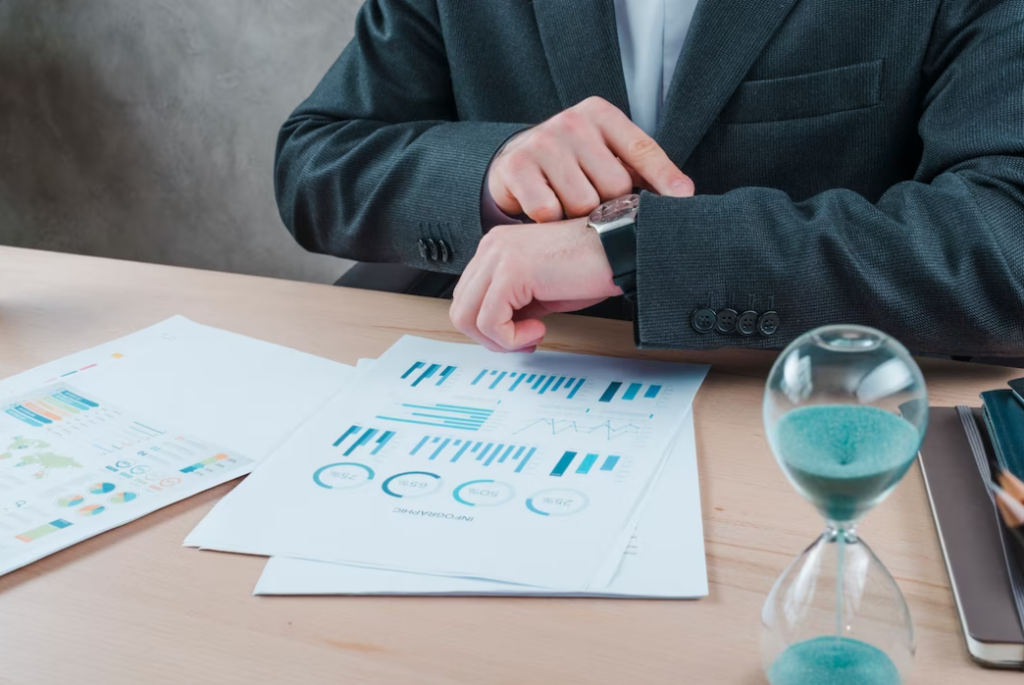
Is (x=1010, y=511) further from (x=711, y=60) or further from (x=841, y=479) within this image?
(x=711, y=60)

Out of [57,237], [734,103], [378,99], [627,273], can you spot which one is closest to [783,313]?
[627,273]

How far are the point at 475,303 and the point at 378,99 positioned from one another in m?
0.56

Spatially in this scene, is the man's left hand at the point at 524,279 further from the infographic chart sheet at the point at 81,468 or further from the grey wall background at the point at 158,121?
the grey wall background at the point at 158,121

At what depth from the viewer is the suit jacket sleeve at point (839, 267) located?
0.85 metres

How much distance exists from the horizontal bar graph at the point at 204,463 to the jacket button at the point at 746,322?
17.9 inches

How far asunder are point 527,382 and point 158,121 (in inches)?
72.8

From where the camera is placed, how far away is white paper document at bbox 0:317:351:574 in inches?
26.5

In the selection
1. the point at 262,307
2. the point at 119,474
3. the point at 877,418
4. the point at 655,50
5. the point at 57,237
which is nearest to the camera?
the point at 877,418

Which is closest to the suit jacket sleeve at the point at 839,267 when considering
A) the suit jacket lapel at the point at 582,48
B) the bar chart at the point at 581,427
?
the bar chart at the point at 581,427

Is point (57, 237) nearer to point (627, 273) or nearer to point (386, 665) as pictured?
point (627, 273)

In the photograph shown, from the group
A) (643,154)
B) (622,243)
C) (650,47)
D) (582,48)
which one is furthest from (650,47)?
Result: (622,243)

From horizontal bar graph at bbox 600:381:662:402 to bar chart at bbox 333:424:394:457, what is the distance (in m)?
0.19

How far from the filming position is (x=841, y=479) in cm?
42

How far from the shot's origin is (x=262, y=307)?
108 centimetres
